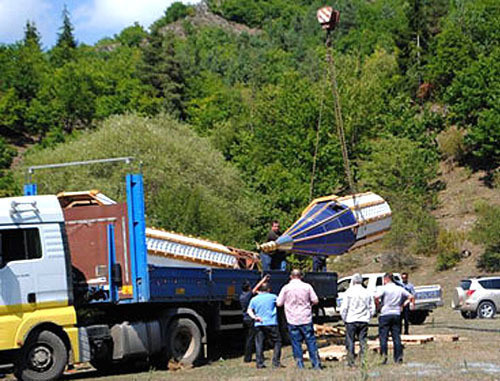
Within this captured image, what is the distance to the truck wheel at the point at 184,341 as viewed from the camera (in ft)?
58.5

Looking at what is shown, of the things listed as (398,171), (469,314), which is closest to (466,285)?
(469,314)

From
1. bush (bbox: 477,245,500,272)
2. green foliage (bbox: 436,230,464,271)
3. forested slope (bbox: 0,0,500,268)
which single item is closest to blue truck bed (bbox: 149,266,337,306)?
forested slope (bbox: 0,0,500,268)

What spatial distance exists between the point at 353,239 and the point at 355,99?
53.5 m

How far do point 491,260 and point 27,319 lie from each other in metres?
40.2

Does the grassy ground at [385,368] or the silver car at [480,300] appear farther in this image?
the silver car at [480,300]

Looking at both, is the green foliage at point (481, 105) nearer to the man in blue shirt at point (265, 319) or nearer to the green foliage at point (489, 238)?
the green foliage at point (489, 238)

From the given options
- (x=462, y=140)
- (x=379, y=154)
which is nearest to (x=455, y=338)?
(x=379, y=154)

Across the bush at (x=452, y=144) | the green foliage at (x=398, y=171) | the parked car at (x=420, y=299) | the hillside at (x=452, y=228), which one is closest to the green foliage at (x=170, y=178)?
the hillside at (x=452, y=228)

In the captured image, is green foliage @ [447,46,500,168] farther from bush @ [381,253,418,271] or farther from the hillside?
bush @ [381,253,418,271]

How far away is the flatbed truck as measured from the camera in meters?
15.3

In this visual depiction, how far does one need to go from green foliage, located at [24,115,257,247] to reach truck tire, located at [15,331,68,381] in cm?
2883

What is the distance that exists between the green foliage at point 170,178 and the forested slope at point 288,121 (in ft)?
0.41

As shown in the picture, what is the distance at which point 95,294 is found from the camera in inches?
668

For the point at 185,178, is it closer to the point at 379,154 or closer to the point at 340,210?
the point at 379,154
